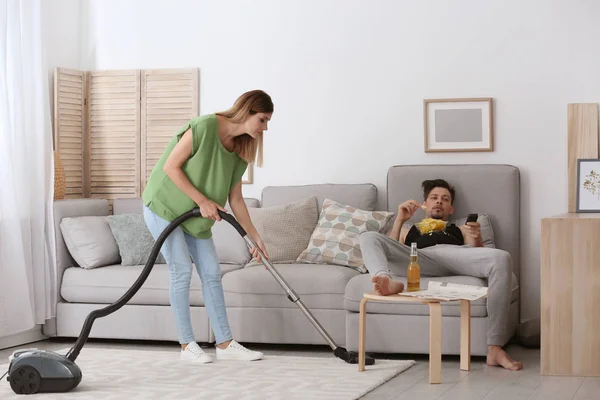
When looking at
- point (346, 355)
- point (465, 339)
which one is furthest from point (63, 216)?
point (465, 339)

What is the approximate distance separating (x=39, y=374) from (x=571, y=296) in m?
2.34

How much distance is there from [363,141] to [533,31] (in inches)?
47.2

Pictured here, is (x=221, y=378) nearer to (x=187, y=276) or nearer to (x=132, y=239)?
(x=187, y=276)

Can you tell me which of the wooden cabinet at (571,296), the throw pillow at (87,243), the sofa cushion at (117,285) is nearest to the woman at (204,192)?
the sofa cushion at (117,285)

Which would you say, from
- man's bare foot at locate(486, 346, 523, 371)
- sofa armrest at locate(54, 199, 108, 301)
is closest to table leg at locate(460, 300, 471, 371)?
man's bare foot at locate(486, 346, 523, 371)

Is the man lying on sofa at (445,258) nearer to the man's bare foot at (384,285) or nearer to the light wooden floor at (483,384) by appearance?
the man's bare foot at (384,285)

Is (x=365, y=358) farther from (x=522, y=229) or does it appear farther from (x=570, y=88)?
(x=570, y=88)

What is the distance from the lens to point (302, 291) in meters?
5.00

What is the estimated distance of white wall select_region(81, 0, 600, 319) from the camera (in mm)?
5543

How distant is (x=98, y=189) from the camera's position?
638 cm

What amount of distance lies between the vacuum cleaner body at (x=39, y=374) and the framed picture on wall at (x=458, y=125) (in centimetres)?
271

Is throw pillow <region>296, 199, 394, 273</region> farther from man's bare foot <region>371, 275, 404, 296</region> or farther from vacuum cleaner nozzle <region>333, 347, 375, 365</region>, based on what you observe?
man's bare foot <region>371, 275, 404, 296</region>

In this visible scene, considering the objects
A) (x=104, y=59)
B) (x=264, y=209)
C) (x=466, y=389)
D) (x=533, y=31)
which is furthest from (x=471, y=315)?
(x=104, y=59)

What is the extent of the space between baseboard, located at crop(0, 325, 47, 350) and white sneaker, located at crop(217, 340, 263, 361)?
1367 millimetres
